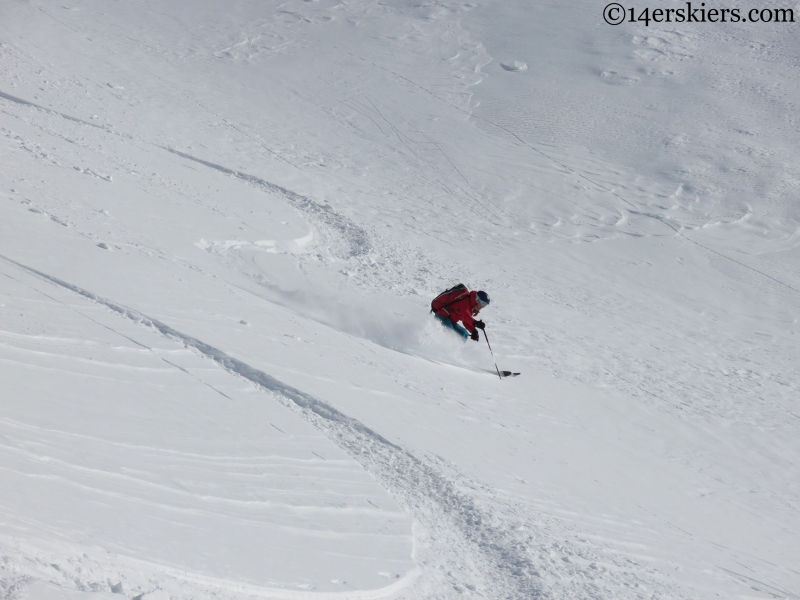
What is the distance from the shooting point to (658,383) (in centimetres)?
947

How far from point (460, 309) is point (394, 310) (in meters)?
1.25

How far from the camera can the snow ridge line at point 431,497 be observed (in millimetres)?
Result: 4652

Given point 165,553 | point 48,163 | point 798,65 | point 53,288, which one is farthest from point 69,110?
point 798,65

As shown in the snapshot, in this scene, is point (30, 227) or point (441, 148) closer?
point (30, 227)

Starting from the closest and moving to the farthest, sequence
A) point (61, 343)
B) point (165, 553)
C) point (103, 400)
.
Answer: point (165, 553), point (103, 400), point (61, 343)

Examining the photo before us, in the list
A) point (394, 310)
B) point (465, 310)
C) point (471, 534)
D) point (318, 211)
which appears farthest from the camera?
point (318, 211)

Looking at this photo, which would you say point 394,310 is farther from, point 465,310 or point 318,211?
point 318,211

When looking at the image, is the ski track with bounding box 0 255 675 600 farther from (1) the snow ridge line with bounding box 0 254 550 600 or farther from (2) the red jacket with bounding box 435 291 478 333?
(2) the red jacket with bounding box 435 291 478 333

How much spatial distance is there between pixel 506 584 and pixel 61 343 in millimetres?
3631

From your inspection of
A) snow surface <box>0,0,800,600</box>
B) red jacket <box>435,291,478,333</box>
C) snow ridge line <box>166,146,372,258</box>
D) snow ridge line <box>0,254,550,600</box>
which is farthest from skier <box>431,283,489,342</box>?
snow ridge line <box>166,146,372,258</box>

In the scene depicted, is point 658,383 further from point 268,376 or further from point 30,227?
point 30,227

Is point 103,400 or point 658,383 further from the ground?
point 103,400

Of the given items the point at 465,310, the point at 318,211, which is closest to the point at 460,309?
the point at 465,310

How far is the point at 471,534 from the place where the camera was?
16.7 ft
